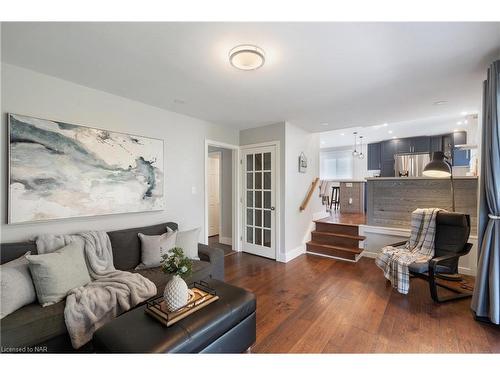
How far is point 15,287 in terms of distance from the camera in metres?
1.53

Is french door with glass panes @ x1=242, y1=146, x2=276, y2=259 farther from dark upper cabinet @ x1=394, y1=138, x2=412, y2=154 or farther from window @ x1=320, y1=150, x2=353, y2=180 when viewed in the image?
window @ x1=320, y1=150, x2=353, y2=180

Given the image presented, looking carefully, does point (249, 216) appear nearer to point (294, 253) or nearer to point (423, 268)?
point (294, 253)

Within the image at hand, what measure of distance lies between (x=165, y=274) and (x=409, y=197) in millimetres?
3941

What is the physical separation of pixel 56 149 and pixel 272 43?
223 centimetres

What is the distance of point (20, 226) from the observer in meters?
1.96

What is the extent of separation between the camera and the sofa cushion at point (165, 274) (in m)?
2.04

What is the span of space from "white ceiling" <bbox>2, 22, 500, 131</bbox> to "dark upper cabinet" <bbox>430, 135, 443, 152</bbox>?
14.0ft

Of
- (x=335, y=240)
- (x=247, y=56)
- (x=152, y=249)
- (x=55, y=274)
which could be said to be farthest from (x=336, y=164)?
(x=55, y=274)

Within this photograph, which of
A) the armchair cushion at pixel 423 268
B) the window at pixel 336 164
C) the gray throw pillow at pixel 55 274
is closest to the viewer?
the gray throw pillow at pixel 55 274

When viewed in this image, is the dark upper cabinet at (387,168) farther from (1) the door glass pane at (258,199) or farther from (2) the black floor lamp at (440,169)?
(1) the door glass pane at (258,199)

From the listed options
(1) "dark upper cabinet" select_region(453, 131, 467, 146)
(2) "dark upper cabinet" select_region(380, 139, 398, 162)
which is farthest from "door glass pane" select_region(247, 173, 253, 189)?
(1) "dark upper cabinet" select_region(453, 131, 467, 146)

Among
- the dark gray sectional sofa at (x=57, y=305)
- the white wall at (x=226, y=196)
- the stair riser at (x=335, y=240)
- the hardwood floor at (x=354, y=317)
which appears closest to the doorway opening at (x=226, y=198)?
the white wall at (x=226, y=196)

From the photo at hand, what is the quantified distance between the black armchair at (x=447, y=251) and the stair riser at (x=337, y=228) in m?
1.36

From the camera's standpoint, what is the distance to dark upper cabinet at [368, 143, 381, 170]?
7582 millimetres
